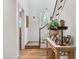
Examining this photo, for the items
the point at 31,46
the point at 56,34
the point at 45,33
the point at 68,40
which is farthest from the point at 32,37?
the point at 68,40

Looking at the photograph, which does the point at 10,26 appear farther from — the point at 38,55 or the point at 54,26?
the point at 38,55

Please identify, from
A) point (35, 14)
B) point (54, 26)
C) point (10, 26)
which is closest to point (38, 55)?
point (10, 26)

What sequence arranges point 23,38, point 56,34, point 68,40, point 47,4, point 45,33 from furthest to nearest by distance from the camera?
point 47,4 < point 45,33 < point 23,38 < point 56,34 < point 68,40

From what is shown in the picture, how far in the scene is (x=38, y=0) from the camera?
12734 mm

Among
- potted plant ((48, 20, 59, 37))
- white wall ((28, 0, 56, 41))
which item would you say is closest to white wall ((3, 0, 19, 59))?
potted plant ((48, 20, 59, 37))

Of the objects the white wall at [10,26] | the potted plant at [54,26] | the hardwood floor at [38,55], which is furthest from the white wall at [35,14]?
the potted plant at [54,26]

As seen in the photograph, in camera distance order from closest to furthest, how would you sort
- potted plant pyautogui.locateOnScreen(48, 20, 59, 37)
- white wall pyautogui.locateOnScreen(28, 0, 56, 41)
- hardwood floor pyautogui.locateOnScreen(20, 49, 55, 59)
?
potted plant pyautogui.locateOnScreen(48, 20, 59, 37) < hardwood floor pyautogui.locateOnScreen(20, 49, 55, 59) < white wall pyautogui.locateOnScreen(28, 0, 56, 41)

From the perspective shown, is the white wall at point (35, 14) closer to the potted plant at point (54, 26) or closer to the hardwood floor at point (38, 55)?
the hardwood floor at point (38, 55)

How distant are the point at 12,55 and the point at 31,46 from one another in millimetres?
4608

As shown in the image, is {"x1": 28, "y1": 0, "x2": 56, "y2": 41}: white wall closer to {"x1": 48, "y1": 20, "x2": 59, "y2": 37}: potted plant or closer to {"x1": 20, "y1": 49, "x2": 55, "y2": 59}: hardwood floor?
{"x1": 20, "y1": 49, "x2": 55, "y2": 59}: hardwood floor

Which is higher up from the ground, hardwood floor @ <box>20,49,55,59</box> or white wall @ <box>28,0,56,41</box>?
white wall @ <box>28,0,56,41</box>

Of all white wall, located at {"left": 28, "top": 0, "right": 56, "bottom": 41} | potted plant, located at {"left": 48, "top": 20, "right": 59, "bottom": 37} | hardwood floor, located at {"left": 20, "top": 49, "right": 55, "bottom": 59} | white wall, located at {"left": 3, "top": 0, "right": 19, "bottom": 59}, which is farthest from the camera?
white wall, located at {"left": 28, "top": 0, "right": 56, "bottom": 41}

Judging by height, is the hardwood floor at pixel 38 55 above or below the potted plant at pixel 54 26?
below

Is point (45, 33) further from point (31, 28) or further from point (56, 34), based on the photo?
point (56, 34)
